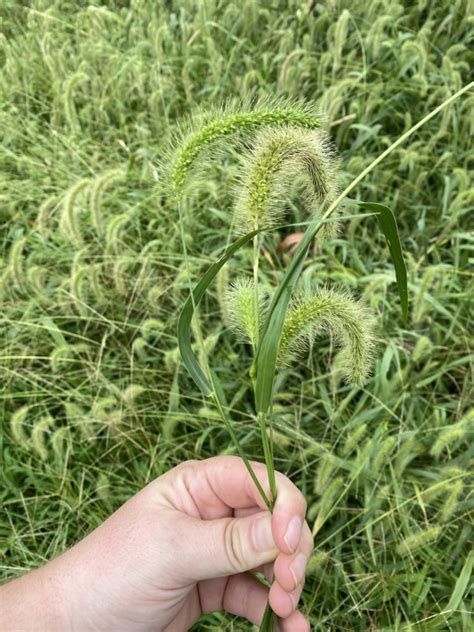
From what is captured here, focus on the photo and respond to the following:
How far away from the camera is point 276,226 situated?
3.16ft

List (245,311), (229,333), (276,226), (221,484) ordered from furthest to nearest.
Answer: (229,333) → (221,484) → (245,311) → (276,226)

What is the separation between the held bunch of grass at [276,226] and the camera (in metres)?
0.97

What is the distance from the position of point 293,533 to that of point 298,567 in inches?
4.4

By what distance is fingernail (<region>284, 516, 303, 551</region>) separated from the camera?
116 centimetres

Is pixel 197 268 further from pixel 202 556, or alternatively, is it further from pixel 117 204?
pixel 202 556

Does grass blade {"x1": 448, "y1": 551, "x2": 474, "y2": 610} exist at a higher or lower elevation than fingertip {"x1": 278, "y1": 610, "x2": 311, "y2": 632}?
lower

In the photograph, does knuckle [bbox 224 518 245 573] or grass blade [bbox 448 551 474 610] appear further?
grass blade [bbox 448 551 474 610]

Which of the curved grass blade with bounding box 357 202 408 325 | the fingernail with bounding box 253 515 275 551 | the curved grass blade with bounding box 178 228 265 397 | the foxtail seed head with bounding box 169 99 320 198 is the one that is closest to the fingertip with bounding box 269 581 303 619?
the fingernail with bounding box 253 515 275 551

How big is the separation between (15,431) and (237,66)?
244 cm

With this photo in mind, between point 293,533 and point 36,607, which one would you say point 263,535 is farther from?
point 36,607

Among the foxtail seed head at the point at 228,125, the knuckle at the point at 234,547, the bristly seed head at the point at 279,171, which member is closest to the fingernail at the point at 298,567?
the knuckle at the point at 234,547

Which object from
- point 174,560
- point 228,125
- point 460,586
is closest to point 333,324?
point 228,125

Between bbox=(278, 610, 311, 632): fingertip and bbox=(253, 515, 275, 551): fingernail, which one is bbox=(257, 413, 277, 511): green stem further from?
bbox=(278, 610, 311, 632): fingertip

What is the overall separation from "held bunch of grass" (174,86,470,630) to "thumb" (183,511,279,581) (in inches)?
4.9
